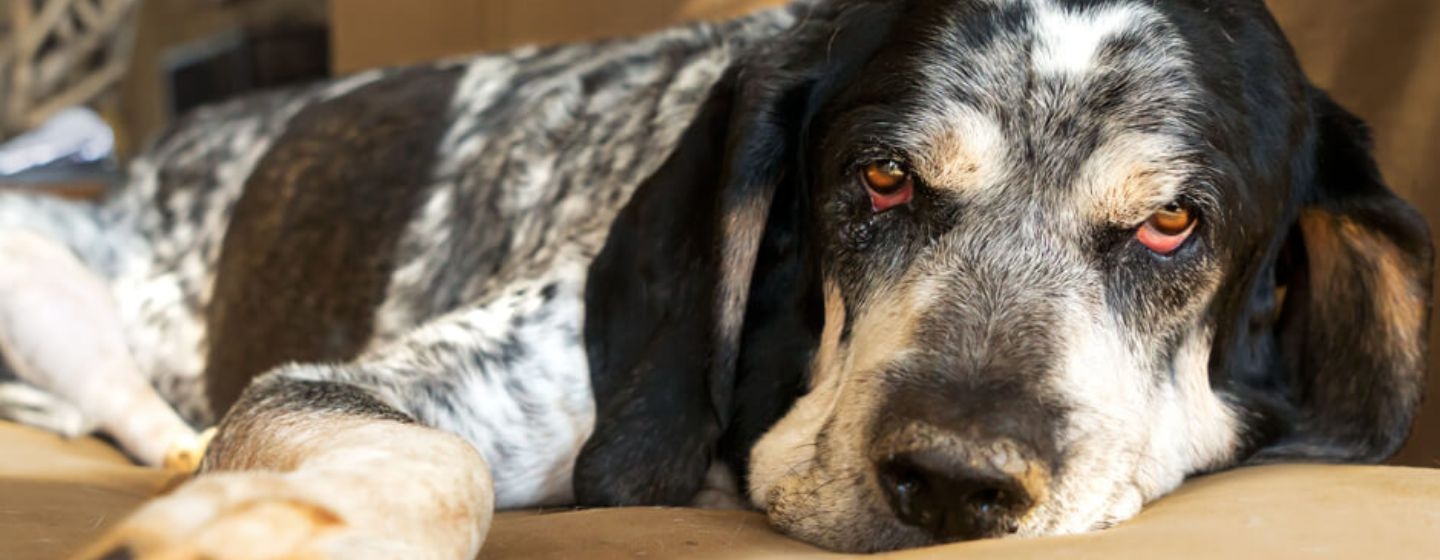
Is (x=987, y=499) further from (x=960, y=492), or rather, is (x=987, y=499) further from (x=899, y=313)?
(x=899, y=313)

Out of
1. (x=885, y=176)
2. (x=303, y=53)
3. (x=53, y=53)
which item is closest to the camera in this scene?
(x=885, y=176)

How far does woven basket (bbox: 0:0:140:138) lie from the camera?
20.8 ft

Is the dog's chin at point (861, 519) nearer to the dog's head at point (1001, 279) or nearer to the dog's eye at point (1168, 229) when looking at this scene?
the dog's head at point (1001, 279)

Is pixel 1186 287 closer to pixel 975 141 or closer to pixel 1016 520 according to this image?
pixel 975 141

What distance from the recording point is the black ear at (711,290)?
6.93ft

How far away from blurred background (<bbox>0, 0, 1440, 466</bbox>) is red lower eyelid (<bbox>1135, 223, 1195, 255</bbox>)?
2.07ft

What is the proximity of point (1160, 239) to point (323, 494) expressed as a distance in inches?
40.4

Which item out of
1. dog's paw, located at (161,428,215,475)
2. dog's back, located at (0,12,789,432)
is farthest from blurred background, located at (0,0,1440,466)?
dog's paw, located at (161,428,215,475)

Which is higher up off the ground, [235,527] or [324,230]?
[235,527]

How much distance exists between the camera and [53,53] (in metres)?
6.56

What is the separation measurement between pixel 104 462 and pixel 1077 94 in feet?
5.72

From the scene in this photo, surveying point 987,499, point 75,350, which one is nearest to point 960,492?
point 987,499

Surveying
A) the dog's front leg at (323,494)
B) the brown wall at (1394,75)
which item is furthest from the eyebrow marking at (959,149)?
the brown wall at (1394,75)

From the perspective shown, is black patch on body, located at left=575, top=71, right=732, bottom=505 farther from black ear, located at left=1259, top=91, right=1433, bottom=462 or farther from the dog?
black ear, located at left=1259, top=91, right=1433, bottom=462
